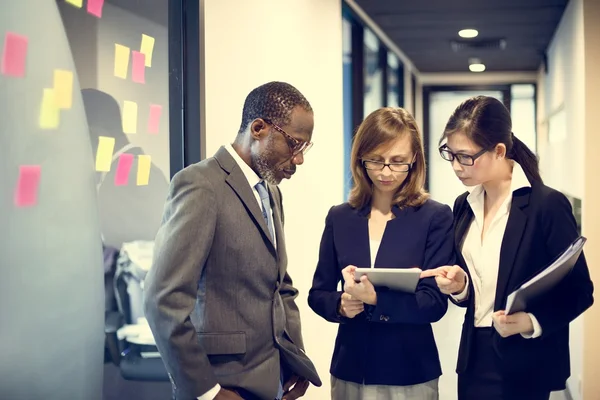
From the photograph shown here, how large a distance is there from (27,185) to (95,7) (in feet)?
1.76

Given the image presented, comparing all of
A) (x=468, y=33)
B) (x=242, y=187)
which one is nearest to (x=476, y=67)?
(x=468, y=33)

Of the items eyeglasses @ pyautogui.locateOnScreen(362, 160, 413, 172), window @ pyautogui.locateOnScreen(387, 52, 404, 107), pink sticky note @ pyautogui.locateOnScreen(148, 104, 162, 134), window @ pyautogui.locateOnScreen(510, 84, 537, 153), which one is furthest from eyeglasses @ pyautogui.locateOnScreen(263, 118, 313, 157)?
window @ pyautogui.locateOnScreen(510, 84, 537, 153)

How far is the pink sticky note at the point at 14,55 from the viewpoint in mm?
1308

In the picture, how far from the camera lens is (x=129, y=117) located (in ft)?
6.07

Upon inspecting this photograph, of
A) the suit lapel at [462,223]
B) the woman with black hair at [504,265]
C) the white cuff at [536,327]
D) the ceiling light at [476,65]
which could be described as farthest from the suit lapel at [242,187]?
the ceiling light at [476,65]

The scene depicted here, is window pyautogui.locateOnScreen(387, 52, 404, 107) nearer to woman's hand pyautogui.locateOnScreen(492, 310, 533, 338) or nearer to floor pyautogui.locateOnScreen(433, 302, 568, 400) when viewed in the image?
floor pyautogui.locateOnScreen(433, 302, 568, 400)

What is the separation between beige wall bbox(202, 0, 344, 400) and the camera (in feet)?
7.75

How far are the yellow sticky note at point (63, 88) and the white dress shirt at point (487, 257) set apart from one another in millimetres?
1118

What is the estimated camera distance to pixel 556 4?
5.30 metres

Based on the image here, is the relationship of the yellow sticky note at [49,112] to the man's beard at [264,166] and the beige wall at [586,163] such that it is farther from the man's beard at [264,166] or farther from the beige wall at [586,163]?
the beige wall at [586,163]

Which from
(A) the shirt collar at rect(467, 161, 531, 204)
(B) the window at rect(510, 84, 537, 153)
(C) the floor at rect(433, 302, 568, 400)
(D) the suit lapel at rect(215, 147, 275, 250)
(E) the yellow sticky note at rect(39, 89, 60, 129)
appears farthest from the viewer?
(B) the window at rect(510, 84, 537, 153)

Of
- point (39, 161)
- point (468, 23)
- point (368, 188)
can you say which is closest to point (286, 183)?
point (368, 188)

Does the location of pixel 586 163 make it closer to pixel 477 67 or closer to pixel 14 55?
pixel 14 55

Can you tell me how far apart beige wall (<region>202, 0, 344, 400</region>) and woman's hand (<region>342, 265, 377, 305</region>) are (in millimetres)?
715
